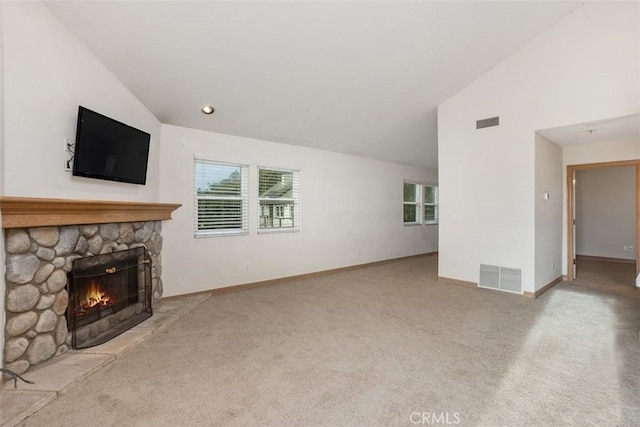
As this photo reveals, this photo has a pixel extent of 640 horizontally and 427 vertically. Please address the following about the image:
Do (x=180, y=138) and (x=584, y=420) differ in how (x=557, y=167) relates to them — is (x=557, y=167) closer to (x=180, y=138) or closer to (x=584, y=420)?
(x=584, y=420)

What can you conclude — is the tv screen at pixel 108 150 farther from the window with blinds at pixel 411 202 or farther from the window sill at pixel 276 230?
the window with blinds at pixel 411 202

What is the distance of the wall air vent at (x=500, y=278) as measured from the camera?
4.30m

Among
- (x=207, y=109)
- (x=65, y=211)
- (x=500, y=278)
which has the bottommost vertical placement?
(x=500, y=278)

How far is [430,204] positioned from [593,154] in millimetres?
3826

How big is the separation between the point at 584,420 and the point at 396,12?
3571mm

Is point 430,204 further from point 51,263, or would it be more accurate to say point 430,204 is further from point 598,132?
point 51,263

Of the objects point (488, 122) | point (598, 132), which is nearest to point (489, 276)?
point (488, 122)

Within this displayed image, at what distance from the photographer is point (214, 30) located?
2.89 m

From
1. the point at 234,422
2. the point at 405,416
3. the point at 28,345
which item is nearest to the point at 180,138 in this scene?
the point at 28,345

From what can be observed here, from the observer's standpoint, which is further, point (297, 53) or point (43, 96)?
point (297, 53)

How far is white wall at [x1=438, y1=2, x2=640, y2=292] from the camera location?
139 inches

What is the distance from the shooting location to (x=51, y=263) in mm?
2475

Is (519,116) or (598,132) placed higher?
(519,116)

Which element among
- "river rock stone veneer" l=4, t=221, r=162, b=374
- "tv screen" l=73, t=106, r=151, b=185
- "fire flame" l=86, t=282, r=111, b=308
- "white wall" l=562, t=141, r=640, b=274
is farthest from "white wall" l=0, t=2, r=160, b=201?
"white wall" l=562, t=141, r=640, b=274
